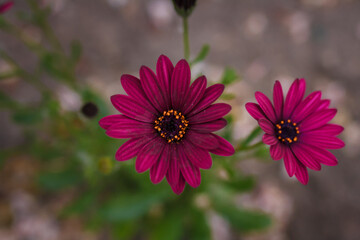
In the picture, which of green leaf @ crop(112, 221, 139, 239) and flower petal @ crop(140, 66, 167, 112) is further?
green leaf @ crop(112, 221, 139, 239)

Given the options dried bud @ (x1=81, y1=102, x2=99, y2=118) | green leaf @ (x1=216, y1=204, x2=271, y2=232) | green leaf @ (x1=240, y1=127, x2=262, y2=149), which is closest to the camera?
green leaf @ (x1=240, y1=127, x2=262, y2=149)

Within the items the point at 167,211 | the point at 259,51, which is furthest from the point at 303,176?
the point at 259,51

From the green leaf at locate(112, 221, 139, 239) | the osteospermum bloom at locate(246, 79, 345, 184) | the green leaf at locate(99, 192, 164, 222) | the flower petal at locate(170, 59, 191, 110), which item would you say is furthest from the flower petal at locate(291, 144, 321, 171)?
the green leaf at locate(112, 221, 139, 239)

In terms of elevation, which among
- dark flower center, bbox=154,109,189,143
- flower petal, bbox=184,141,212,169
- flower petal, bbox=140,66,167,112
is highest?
flower petal, bbox=140,66,167,112

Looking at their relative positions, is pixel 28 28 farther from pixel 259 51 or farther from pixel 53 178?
pixel 259 51

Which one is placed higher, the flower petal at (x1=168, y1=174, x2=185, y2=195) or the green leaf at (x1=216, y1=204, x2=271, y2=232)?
the green leaf at (x1=216, y1=204, x2=271, y2=232)

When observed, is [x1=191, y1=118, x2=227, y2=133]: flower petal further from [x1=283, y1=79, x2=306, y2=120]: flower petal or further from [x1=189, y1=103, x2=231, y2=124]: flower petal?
[x1=283, y1=79, x2=306, y2=120]: flower petal

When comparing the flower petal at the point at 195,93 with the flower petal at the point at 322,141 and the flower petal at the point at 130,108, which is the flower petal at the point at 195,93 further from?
the flower petal at the point at 322,141
